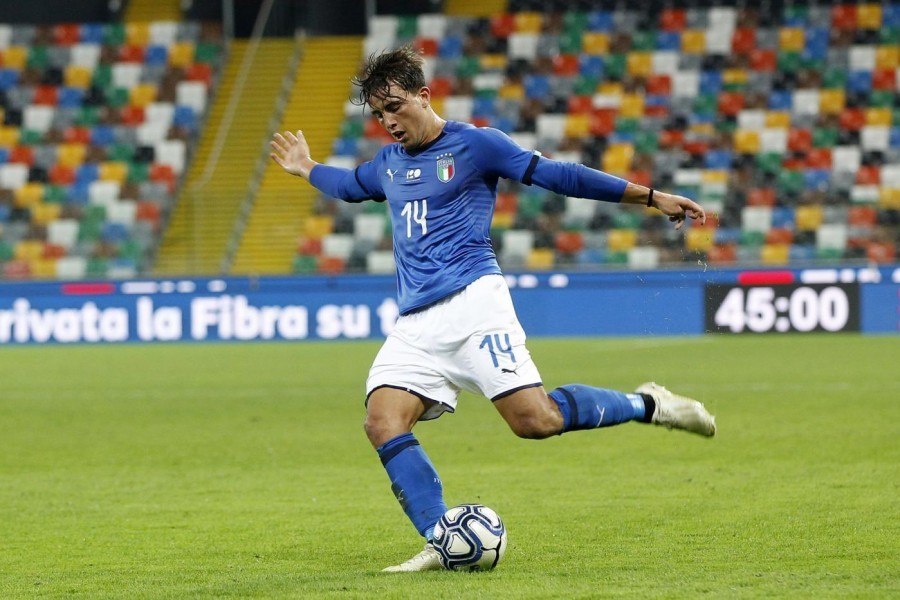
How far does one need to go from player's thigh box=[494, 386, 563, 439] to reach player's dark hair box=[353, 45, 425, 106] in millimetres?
1178

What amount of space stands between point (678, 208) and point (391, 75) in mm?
1147

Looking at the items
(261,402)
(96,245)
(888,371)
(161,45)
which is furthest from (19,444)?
(161,45)

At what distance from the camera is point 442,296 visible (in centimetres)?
552

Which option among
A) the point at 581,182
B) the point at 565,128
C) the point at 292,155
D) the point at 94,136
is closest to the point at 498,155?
the point at 581,182

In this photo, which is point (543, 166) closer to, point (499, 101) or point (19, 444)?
point (19, 444)

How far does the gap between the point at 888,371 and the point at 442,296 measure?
957 cm

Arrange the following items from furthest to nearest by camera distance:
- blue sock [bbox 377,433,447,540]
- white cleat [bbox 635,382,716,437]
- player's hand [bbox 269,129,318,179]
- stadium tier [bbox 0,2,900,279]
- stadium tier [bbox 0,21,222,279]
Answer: stadium tier [bbox 0,21,222,279]
stadium tier [bbox 0,2,900,279]
player's hand [bbox 269,129,318,179]
white cleat [bbox 635,382,716,437]
blue sock [bbox 377,433,447,540]

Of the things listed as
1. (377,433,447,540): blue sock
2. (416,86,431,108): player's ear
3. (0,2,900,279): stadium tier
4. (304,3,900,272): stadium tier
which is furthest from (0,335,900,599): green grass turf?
(0,2,900,279): stadium tier

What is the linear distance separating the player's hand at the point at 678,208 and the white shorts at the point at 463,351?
26.0 inches

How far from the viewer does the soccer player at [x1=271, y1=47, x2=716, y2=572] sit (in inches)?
214

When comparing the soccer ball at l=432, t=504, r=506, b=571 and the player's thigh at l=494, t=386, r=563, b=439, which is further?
the player's thigh at l=494, t=386, r=563, b=439

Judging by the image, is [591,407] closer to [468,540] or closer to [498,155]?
[468,540]

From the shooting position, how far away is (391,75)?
5.51 m

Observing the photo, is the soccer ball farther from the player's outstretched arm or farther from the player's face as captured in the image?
the player's face
